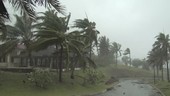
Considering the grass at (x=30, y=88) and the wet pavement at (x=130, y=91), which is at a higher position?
the grass at (x=30, y=88)

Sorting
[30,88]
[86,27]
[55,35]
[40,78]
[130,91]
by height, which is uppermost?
[86,27]

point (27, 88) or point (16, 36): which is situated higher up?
point (16, 36)

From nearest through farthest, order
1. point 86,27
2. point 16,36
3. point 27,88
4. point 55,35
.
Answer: point 27,88 → point 55,35 → point 16,36 → point 86,27

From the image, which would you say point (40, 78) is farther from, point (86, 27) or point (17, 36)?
point (86, 27)

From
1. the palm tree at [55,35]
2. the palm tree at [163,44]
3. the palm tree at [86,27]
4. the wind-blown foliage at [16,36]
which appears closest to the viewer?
the palm tree at [55,35]

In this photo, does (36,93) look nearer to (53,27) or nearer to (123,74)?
(53,27)

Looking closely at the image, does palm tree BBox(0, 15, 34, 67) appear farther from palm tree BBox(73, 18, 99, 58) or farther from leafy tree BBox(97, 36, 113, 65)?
leafy tree BBox(97, 36, 113, 65)

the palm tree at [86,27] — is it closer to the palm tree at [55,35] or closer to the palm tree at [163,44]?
the palm tree at [55,35]

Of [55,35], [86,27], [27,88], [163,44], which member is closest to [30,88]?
[27,88]

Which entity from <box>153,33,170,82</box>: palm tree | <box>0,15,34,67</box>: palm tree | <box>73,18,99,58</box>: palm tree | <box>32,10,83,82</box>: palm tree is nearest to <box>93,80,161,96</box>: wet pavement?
<box>32,10,83,82</box>: palm tree

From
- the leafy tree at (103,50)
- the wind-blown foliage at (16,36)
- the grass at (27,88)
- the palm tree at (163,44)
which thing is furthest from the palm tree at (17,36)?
the leafy tree at (103,50)

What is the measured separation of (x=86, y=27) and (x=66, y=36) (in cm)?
2055

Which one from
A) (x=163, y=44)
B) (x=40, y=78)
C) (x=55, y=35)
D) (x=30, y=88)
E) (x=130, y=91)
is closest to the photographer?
(x=30, y=88)

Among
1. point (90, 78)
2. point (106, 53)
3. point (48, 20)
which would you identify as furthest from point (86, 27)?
point (106, 53)
